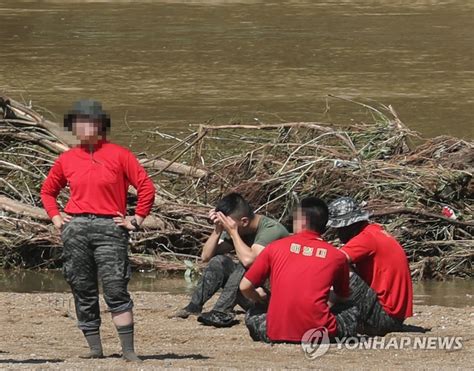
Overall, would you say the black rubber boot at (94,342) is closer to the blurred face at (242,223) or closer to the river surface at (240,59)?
the blurred face at (242,223)

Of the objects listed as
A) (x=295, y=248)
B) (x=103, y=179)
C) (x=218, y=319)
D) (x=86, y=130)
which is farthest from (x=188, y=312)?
(x=86, y=130)

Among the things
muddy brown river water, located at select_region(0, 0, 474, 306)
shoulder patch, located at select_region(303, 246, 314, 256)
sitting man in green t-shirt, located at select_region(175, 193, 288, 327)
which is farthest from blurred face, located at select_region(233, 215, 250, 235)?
muddy brown river water, located at select_region(0, 0, 474, 306)

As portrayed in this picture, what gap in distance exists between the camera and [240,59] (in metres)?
25.6

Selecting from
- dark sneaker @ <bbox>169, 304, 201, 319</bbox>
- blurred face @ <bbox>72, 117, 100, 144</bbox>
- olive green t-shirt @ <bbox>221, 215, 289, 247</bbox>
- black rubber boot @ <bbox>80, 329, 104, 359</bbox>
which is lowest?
dark sneaker @ <bbox>169, 304, 201, 319</bbox>

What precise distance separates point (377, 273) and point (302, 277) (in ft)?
2.75

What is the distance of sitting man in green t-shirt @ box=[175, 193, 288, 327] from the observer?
29.3 ft

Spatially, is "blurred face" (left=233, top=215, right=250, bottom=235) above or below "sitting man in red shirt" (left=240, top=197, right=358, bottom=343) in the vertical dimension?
above

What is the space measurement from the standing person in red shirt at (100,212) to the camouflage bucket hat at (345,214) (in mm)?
1588

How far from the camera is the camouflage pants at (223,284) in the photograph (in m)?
9.39

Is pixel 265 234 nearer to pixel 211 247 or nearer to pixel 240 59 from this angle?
pixel 211 247

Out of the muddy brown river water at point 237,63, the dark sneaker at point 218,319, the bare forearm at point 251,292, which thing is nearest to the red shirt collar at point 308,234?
the bare forearm at point 251,292

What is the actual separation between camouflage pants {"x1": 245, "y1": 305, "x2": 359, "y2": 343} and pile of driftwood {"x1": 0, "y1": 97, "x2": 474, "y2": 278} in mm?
3673

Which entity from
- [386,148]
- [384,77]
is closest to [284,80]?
[384,77]

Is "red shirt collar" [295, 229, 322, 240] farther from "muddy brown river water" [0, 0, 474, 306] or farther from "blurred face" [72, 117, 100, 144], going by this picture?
"muddy brown river water" [0, 0, 474, 306]
